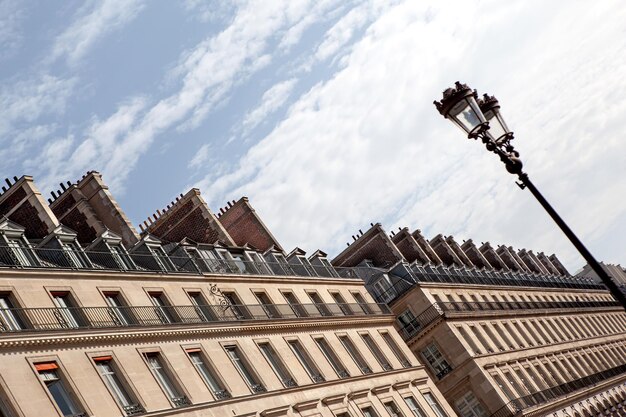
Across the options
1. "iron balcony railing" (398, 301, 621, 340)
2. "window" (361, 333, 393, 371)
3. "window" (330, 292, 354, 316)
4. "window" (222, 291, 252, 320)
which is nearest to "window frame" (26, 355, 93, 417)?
"window" (222, 291, 252, 320)

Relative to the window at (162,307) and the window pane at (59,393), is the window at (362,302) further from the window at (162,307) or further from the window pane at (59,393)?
the window pane at (59,393)

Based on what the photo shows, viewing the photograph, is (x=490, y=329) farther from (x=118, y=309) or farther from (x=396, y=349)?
(x=118, y=309)

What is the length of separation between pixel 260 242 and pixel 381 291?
480 inches

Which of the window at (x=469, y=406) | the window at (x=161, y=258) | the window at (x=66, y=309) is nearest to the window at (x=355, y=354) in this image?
the window at (x=161, y=258)

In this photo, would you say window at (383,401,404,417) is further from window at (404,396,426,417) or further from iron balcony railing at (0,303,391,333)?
iron balcony railing at (0,303,391,333)

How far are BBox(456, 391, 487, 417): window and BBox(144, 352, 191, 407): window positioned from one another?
30.2 meters

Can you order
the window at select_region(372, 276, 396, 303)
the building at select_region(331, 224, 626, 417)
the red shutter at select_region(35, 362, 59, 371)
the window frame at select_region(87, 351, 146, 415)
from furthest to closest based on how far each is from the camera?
1. the window at select_region(372, 276, 396, 303)
2. the building at select_region(331, 224, 626, 417)
3. the window frame at select_region(87, 351, 146, 415)
4. the red shutter at select_region(35, 362, 59, 371)

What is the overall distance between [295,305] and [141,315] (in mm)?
12364

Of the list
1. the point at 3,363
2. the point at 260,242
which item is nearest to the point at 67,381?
the point at 3,363

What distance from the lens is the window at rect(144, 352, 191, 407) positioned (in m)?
32.3

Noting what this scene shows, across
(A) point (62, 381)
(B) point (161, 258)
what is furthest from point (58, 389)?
(B) point (161, 258)

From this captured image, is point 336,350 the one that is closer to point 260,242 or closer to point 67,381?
point 260,242

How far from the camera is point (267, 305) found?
42.8 metres

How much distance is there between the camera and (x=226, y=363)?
3653 centimetres
